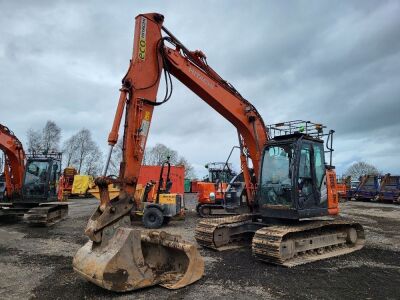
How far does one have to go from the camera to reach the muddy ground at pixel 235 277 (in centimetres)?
559

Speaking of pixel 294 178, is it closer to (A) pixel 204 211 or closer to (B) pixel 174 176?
(A) pixel 204 211

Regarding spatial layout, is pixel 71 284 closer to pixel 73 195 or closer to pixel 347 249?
pixel 347 249

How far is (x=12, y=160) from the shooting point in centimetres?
1427

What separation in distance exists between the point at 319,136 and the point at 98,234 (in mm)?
5704

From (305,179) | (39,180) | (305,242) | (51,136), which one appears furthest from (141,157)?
(51,136)

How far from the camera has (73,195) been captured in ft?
109

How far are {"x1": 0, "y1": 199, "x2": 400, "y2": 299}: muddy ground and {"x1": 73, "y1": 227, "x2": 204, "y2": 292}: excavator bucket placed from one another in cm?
20

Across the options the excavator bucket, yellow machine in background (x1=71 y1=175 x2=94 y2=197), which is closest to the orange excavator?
the excavator bucket

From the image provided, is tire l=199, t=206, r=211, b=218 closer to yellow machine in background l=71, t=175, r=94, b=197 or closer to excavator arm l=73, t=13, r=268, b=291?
excavator arm l=73, t=13, r=268, b=291

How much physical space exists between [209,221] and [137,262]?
3.67 meters

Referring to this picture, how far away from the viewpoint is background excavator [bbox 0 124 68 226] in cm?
1395

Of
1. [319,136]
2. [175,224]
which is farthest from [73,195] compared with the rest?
[319,136]

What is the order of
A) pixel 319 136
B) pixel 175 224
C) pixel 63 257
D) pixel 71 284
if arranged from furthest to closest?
pixel 175 224
pixel 319 136
pixel 63 257
pixel 71 284

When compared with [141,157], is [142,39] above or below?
above
